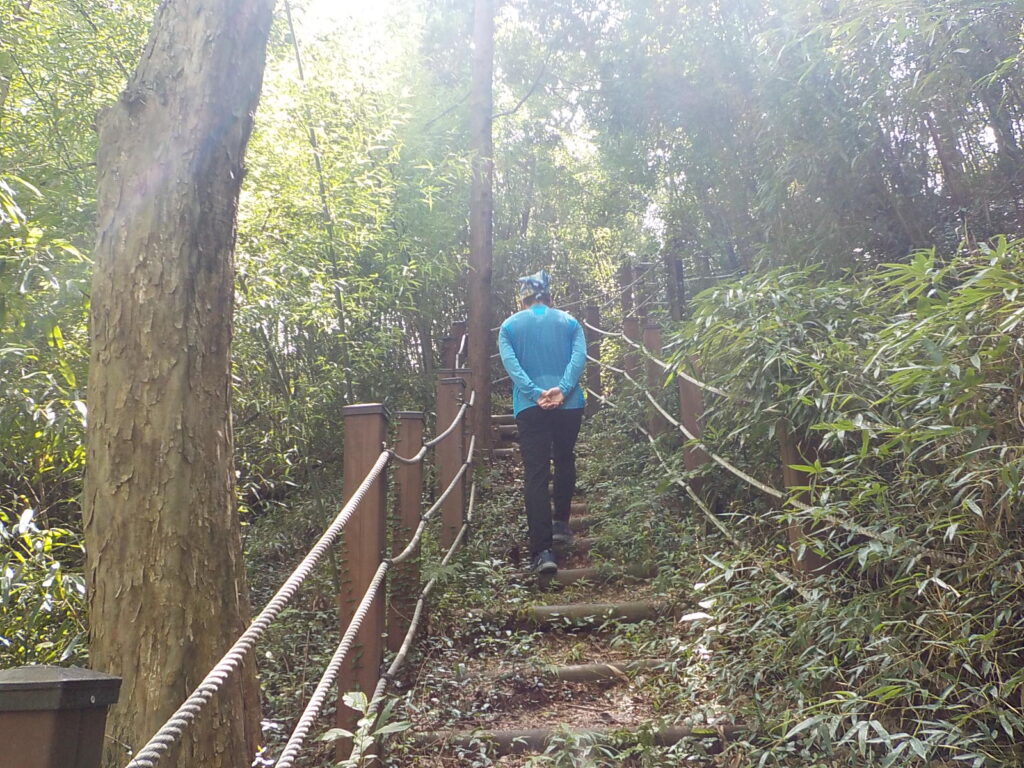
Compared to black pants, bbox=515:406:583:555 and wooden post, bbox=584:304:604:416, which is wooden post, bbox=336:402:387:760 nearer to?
black pants, bbox=515:406:583:555

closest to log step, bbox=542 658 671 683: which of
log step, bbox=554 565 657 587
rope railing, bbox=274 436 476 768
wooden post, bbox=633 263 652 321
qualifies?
rope railing, bbox=274 436 476 768

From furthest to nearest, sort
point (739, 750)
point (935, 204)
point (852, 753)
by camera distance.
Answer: point (935, 204)
point (739, 750)
point (852, 753)

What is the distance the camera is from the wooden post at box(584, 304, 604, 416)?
8406 millimetres

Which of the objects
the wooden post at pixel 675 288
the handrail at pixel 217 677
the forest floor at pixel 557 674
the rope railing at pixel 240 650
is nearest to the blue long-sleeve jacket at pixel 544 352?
the forest floor at pixel 557 674

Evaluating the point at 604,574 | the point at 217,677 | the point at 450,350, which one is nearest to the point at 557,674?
the point at 604,574

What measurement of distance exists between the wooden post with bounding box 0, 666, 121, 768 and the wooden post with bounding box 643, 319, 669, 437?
3.86 meters

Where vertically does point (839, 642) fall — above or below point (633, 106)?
below

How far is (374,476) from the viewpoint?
2.34 m

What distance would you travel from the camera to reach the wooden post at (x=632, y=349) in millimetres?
5906

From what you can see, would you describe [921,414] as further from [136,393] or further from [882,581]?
[136,393]

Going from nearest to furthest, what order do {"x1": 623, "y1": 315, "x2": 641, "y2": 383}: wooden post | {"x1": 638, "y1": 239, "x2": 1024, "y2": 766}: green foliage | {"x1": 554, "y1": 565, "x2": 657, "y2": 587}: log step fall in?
1. {"x1": 638, "y1": 239, "x2": 1024, "y2": 766}: green foliage
2. {"x1": 554, "y1": 565, "x2": 657, "y2": 587}: log step
3. {"x1": 623, "y1": 315, "x2": 641, "y2": 383}: wooden post

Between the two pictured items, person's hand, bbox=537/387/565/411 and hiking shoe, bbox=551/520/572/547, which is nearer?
person's hand, bbox=537/387/565/411

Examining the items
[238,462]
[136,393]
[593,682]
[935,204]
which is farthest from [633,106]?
[136,393]

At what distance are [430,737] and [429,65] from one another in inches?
379
